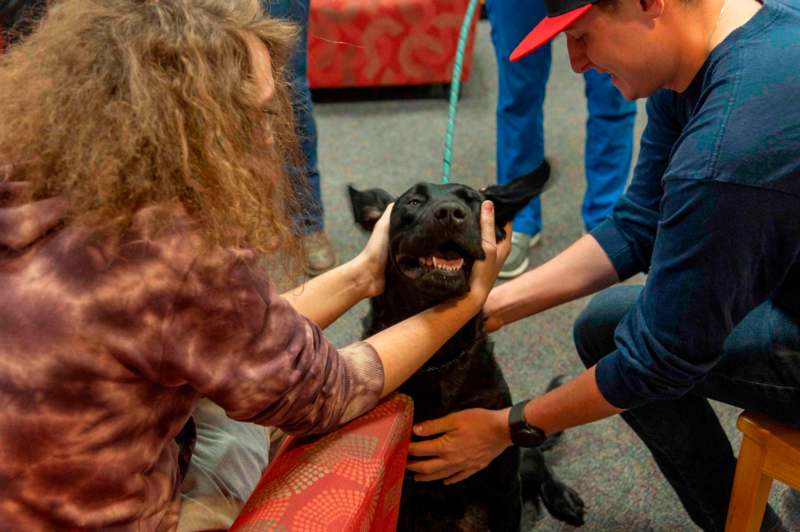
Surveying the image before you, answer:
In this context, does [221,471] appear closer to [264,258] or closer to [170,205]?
[264,258]

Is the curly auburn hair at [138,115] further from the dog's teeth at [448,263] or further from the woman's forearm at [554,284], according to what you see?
the woman's forearm at [554,284]

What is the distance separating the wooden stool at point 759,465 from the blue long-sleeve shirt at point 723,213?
0.20 m

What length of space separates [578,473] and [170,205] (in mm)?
1444

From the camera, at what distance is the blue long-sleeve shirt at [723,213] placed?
1.05 metres

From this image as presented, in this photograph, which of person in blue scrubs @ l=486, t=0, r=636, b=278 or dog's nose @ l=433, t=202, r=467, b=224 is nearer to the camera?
dog's nose @ l=433, t=202, r=467, b=224

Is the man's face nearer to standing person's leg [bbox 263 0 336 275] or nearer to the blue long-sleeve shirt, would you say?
the blue long-sleeve shirt

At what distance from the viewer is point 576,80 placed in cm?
429

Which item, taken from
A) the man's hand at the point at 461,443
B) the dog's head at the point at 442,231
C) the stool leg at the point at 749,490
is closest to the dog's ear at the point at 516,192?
the dog's head at the point at 442,231

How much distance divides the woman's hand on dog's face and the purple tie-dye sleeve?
45cm

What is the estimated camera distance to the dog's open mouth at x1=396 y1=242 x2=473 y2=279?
4.65 feet

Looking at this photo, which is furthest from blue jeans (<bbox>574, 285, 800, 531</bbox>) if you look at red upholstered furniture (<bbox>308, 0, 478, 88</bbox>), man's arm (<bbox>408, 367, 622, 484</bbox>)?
red upholstered furniture (<bbox>308, 0, 478, 88</bbox>)

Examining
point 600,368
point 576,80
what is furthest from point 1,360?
point 576,80

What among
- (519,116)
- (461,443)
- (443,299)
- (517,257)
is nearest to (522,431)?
(461,443)

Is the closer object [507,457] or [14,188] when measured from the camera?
[14,188]
